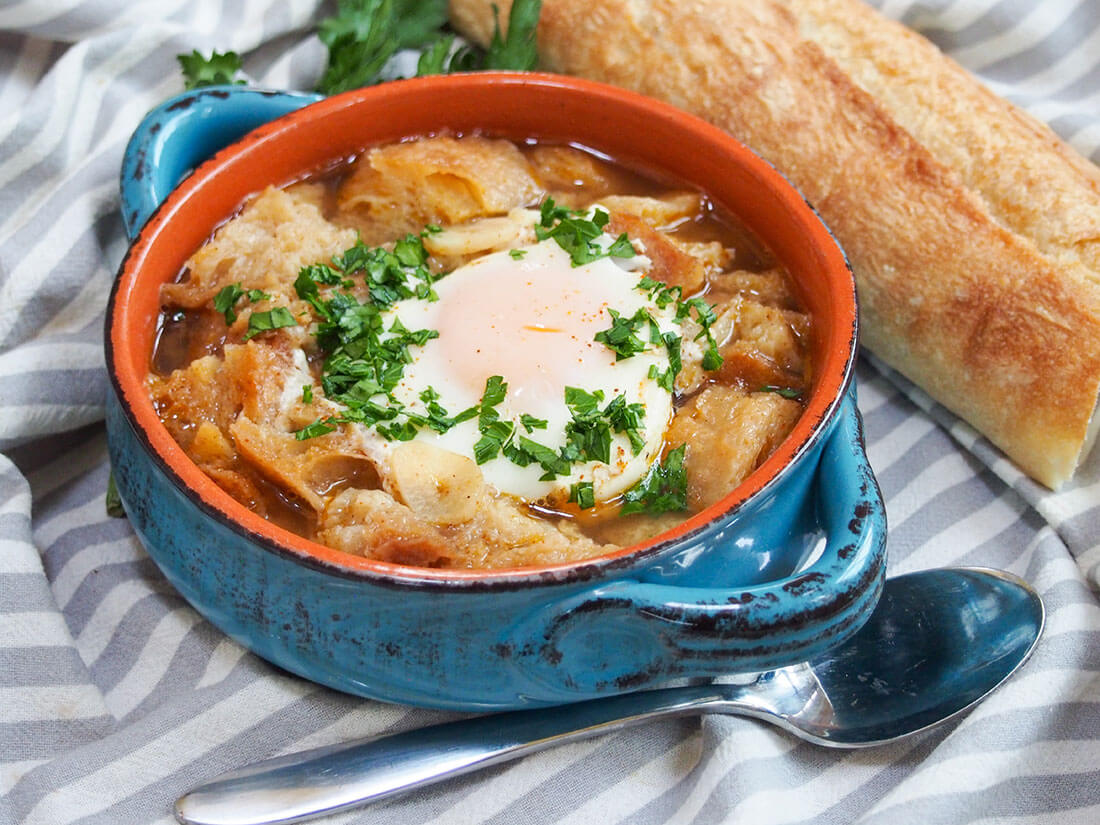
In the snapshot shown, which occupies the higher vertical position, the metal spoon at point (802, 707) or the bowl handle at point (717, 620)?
the bowl handle at point (717, 620)

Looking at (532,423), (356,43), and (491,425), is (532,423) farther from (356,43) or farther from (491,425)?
(356,43)

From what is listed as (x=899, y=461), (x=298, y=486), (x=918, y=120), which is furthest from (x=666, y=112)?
(x=298, y=486)

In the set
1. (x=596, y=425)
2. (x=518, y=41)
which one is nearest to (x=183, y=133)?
(x=518, y=41)

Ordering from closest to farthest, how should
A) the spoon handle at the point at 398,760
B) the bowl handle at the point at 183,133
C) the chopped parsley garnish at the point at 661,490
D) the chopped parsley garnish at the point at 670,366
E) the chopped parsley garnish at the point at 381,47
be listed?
the spoon handle at the point at 398,760 → the chopped parsley garnish at the point at 661,490 → the chopped parsley garnish at the point at 670,366 → the bowl handle at the point at 183,133 → the chopped parsley garnish at the point at 381,47

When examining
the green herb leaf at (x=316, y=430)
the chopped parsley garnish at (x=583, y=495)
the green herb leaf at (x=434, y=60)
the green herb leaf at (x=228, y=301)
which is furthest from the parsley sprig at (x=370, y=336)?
the green herb leaf at (x=434, y=60)

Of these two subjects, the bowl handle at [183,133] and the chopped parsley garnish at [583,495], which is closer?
the chopped parsley garnish at [583,495]

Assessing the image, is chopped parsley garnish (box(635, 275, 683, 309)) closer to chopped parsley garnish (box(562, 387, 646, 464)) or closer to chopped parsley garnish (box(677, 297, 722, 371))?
chopped parsley garnish (box(677, 297, 722, 371))

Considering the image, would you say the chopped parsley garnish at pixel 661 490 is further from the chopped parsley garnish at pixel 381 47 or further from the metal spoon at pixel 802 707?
the chopped parsley garnish at pixel 381 47
